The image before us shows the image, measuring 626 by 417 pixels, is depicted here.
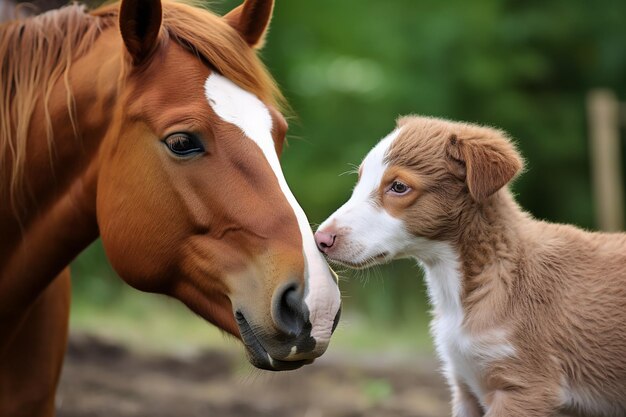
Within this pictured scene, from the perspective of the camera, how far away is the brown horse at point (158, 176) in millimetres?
2775

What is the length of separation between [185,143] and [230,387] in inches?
128

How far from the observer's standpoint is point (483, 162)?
10.8ft

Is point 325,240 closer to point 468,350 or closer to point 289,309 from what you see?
point 289,309

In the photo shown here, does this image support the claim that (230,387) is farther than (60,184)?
Yes

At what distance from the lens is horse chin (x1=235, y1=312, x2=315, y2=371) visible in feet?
9.08

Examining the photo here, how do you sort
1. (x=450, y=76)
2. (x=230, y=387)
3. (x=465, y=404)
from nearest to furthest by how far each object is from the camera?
(x=465, y=404) < (x=230, y=387) < (x=450, y=76)

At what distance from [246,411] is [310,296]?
2843 millimetres

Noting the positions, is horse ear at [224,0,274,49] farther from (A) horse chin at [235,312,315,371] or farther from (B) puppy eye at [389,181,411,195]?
(A) horse chin at [235,312,315,371]

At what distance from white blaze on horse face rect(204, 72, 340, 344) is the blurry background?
817 cm

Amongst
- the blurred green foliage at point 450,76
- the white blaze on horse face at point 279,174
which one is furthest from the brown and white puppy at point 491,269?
the blurred green foliage at point 450,76

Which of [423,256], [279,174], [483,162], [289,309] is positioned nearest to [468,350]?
[423,256]

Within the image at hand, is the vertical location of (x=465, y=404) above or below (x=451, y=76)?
above

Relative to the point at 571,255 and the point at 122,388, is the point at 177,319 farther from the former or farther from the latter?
the point at 571,255

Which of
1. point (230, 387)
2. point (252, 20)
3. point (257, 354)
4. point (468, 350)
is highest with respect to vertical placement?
point (252, 20)
